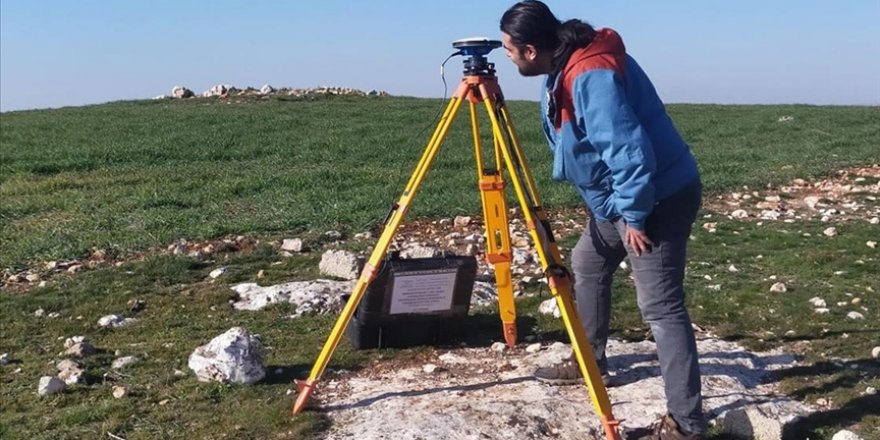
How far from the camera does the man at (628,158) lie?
3990mm

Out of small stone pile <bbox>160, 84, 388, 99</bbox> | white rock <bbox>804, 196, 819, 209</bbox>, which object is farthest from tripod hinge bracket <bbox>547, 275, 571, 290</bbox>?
small stone pile <bbox>160, 84, 388, 99</bbox>

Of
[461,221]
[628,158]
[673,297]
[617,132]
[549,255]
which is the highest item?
[617,132]

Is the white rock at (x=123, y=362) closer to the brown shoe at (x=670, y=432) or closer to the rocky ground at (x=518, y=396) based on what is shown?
Answer: the rocky ground at (x=518, y=396)

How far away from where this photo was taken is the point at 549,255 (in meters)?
4.69

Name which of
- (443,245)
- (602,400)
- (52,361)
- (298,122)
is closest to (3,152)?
(298,122)

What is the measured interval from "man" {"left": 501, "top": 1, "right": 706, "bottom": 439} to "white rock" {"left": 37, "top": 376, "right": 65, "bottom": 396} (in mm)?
2983

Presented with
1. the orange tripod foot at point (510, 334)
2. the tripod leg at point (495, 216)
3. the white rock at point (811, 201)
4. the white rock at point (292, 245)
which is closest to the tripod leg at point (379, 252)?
the tripod leg at point (495, 216)

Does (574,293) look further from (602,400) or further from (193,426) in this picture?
(193,426)

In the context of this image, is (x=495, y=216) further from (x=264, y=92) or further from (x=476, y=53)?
(x=264, y=92)

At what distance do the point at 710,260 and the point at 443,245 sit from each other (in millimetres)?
2326

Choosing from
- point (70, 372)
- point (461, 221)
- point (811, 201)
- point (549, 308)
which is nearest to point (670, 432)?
point (549, 308)

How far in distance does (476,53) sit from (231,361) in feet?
6.92

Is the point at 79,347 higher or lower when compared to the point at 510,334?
lower

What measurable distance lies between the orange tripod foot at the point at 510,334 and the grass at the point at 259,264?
41 cm
